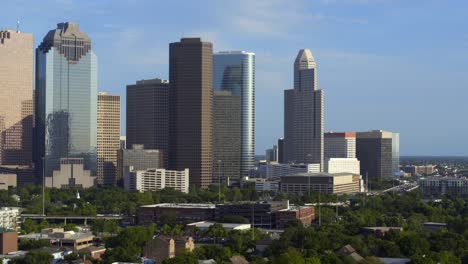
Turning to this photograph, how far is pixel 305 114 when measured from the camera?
187500 millimetres

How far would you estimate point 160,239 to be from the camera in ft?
213

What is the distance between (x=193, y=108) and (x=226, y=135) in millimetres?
14780

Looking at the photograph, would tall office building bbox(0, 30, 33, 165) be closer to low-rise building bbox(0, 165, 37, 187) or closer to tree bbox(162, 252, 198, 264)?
low-rise building bbox(0, 165, 37, 187)

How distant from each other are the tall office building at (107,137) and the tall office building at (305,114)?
131 ft

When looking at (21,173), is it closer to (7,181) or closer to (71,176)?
(7,181)

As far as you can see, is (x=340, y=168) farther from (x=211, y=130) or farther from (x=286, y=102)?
(x=211, y=130)

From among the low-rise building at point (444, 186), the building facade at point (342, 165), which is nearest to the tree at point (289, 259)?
the low-rise building at point (444, 186)

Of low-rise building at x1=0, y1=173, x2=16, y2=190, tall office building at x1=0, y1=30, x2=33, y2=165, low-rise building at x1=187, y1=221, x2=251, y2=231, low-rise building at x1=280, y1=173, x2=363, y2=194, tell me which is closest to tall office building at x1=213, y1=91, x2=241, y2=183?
low-rise building at x1=280, y1=173, x2=363, y2=194

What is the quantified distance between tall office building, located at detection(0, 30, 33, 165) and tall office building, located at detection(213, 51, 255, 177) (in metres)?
34.5

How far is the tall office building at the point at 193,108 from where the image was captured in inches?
5930

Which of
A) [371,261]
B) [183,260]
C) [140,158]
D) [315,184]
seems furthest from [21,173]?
[371,261]

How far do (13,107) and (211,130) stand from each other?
117 ft

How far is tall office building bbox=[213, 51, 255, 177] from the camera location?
173m

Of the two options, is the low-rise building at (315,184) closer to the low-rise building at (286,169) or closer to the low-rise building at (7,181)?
the low-rise building at (286,169)
